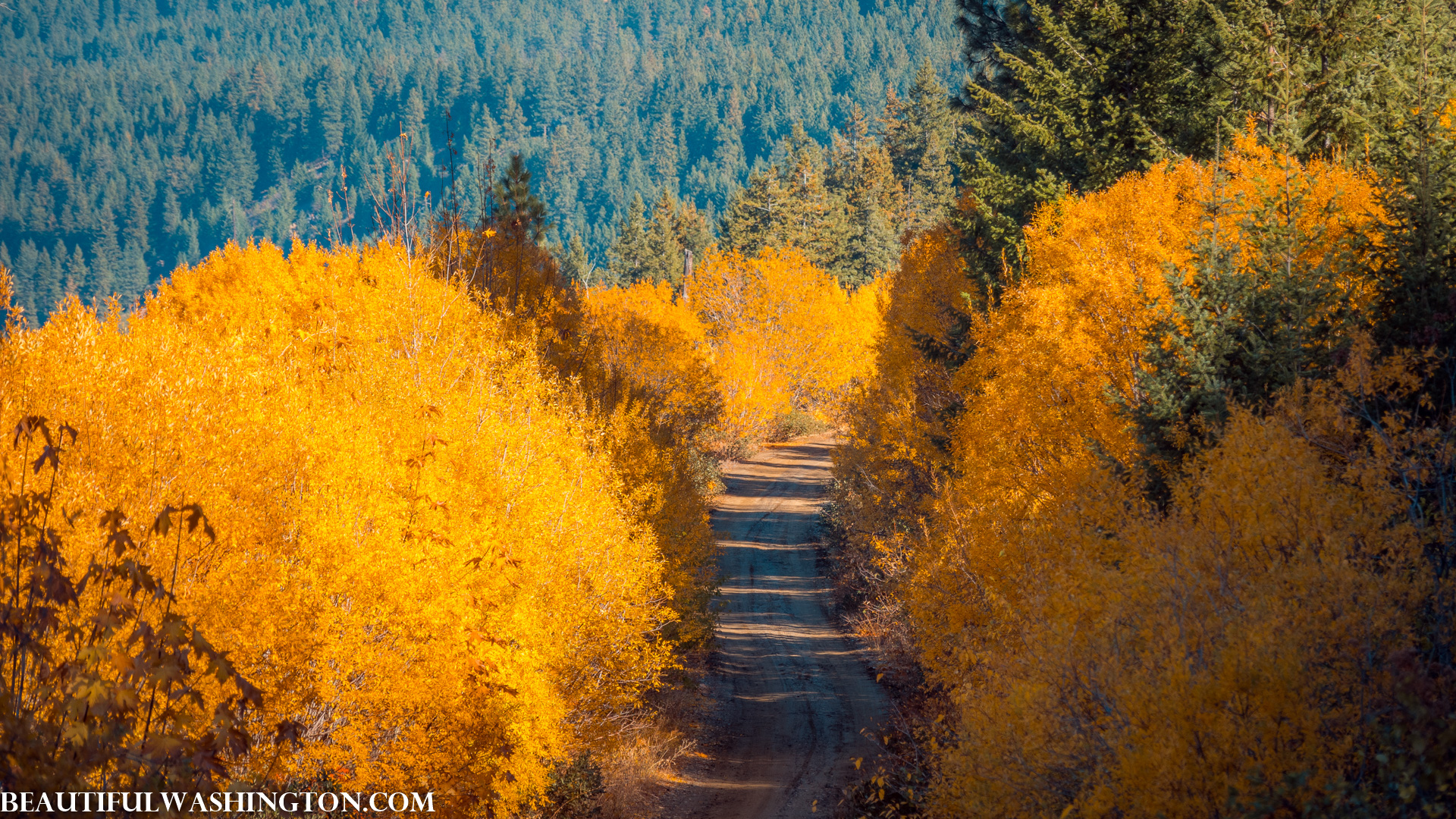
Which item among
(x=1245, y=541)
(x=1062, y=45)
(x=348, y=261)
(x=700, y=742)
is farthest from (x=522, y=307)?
(x=1245, y=541)

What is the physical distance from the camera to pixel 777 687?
90.3 feet

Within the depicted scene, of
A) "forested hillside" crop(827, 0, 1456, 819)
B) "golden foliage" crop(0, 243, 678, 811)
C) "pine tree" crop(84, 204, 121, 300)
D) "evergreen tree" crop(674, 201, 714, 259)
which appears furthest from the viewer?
"pine tree" crop(84, 204, 121, 300)

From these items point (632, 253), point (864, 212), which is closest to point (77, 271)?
point (632, 253)

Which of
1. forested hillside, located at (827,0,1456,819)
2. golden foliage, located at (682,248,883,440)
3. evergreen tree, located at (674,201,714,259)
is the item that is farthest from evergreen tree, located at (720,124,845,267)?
forested hillside, located at (827,0,1456,819)

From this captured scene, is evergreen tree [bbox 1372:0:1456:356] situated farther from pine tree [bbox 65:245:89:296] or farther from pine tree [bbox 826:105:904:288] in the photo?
pine tree [bbox 65:245:89:296]

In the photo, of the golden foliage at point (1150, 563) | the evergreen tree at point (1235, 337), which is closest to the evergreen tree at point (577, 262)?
the golden foliage at point (1150, 563)

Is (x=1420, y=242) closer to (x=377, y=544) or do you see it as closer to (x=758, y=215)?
(x=377, y=544)

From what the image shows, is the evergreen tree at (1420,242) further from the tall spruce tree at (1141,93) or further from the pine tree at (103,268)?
the pine tree at (103,268)

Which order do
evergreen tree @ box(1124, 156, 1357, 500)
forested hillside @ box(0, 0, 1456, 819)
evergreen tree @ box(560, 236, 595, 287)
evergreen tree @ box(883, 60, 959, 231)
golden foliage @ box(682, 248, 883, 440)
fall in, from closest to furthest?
forested hillside @ box(0, 0, 1456, 819), evergreen tree @ box(1124, 156, 1357, 500), golden foliage @ box(682, 248, 883, 440), evergreen tree @ box(560, 236, 595, 287), evergreen tree @ box(883, 60, 959, 231)

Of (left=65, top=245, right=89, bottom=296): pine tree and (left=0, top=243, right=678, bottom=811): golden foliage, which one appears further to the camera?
(left=65, top=245, right=89, bottom=296): pine tree

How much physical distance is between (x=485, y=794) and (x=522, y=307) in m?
16.9

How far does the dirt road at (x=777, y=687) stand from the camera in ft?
65.2

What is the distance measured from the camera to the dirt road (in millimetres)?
19875

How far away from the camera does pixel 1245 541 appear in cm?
994
